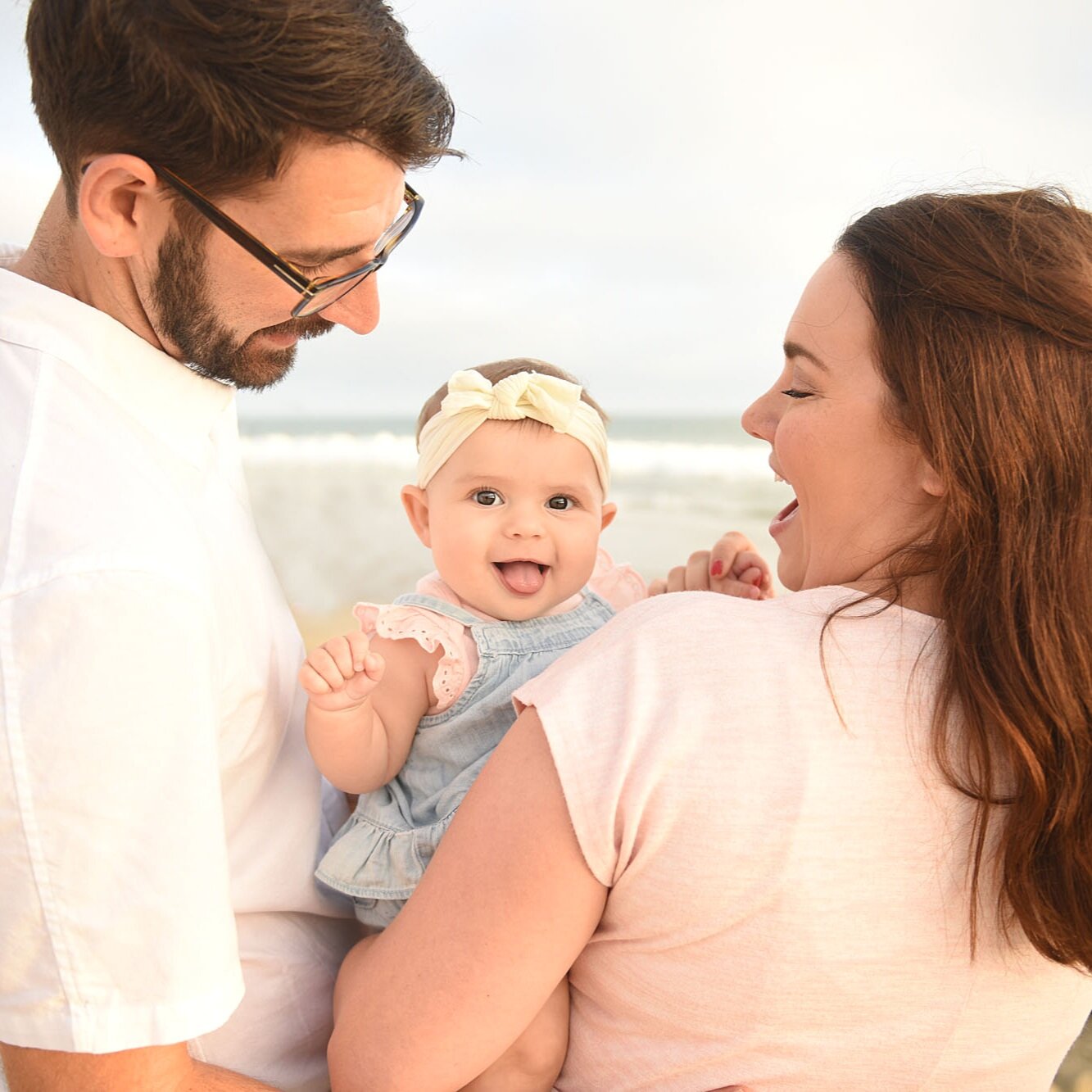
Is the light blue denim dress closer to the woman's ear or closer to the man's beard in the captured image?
the man's beard

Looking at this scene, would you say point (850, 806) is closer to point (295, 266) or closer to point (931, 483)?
point (931, 483)

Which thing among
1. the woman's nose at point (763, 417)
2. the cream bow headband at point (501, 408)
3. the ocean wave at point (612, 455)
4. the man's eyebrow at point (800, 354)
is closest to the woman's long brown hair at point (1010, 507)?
the man's eyebrow at point (800, 354)

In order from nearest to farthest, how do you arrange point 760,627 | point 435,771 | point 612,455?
point 760,627 → point 435,771 → point 612,455

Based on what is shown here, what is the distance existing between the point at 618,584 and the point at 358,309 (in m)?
1.13

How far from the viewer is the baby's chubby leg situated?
1783mm

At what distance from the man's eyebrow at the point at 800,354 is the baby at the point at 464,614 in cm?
71

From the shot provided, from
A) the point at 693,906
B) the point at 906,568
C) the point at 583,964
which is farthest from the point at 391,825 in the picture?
the point at 906,568

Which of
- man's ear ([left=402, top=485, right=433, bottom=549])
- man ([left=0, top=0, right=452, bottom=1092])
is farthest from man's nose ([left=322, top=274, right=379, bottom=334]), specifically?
man's ear ([left=402, top=485, right=433, bottom=549])

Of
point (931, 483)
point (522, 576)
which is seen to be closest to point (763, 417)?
point (931, 483)

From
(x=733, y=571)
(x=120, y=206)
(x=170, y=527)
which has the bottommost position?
(x=733, y=571)

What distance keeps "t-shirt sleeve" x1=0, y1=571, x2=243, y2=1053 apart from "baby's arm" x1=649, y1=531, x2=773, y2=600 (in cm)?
148

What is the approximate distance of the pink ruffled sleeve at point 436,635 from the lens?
93.7 inches

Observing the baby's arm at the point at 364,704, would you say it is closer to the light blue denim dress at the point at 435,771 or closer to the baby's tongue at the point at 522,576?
the light blue denim dress at the point at 435,771

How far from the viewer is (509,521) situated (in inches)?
100
